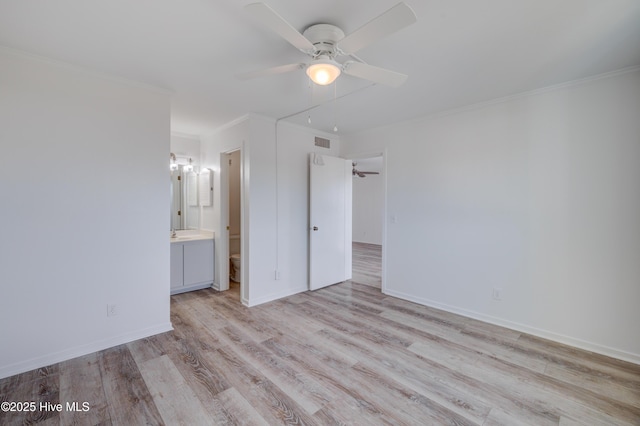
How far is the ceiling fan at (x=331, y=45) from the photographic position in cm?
136

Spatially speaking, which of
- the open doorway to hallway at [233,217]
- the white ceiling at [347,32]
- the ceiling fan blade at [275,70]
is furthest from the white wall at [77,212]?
the ceiling fan blade at [275,70]

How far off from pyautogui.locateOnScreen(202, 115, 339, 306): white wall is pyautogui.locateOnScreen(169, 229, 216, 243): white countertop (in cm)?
16

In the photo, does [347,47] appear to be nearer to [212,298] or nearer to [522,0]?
[522,0]

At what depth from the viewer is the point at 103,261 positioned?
2.50 metres

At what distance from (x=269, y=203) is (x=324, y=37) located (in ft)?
7.67

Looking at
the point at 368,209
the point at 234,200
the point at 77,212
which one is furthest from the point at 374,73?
the point at 368,209

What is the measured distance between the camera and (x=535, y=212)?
2.84 m

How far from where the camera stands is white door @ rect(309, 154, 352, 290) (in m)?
4.19

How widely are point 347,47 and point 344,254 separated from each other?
3.60m

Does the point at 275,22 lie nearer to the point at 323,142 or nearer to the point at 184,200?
the point at 323,142

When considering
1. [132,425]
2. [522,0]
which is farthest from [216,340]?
[522,0]

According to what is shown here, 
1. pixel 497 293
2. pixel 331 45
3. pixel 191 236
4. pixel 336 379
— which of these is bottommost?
pixel 336 379

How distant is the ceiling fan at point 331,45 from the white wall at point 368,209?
698 centimetres

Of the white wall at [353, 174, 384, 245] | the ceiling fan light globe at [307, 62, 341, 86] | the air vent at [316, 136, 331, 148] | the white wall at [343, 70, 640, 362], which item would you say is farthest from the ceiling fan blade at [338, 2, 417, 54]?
the white wall at [353, 174, 384, 245]
